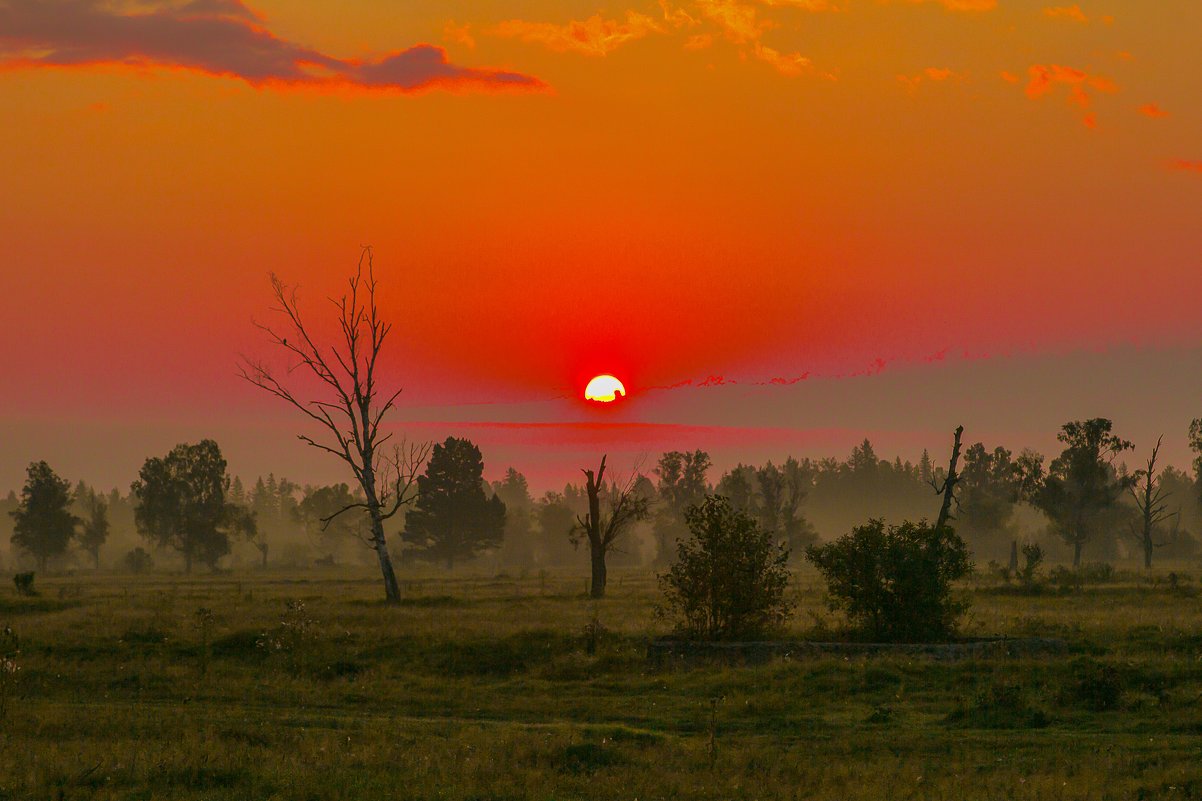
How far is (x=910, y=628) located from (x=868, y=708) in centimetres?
885

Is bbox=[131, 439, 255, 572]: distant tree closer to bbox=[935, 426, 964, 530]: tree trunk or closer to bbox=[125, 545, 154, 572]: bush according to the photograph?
bbox=[125, 545, 154, 572]: bush

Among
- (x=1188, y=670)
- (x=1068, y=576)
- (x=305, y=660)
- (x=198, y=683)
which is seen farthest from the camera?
(x=1068, y=576)

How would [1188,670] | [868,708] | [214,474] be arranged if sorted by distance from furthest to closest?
[214,474], [1188,670], [868,708]

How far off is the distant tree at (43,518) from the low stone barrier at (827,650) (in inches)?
3701

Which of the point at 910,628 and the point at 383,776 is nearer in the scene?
the point at 383,776

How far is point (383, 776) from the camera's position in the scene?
17.5 metres

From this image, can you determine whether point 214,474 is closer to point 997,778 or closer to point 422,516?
point 422,516

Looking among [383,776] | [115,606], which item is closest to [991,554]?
[115,606]

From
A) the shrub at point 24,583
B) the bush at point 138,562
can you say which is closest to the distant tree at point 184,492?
the bush at point 138,562

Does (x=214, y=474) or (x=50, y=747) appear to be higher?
(x=214, y=474)

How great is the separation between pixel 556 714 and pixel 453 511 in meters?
101

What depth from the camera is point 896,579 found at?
32.7 metres

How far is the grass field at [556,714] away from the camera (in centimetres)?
1742

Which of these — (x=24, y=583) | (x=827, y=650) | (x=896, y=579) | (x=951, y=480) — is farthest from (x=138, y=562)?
(x=827, y=650)
